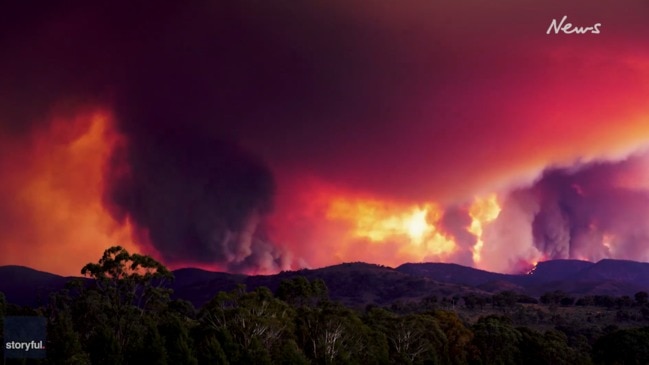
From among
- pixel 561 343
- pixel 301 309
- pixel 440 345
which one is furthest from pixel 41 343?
pixel 561 343

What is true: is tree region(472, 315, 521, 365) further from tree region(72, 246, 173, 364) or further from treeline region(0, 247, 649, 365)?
tree region(72, 246, 173, 364)

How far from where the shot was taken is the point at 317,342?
10950cm

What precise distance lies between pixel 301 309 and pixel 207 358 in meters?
36.4

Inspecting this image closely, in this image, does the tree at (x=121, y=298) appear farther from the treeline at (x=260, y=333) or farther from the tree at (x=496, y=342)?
the tree at (x=496, y=342)

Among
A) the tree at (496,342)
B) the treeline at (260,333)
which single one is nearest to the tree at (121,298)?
the treeline at (260,333)

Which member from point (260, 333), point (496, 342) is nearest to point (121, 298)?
point (260, 333)

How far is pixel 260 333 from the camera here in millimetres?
96750

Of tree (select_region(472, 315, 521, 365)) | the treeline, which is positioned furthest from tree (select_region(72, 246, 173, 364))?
tree (select_region(472, 315, 521, 365))

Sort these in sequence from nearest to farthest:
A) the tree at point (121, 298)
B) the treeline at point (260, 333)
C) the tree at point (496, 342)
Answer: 1. the treeline at point (260, 333)
2. the tree at point (121, 298)
3. the tree at point (496, 342)

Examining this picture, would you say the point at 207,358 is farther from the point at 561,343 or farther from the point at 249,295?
the point at 561,343

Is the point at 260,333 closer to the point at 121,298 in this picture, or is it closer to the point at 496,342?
the point at 121,298

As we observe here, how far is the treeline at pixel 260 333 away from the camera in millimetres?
86688

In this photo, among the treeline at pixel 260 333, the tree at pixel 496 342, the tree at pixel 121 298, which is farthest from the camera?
the tree at pixel 496 342

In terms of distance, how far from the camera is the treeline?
8669 centimetres
